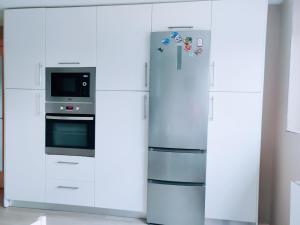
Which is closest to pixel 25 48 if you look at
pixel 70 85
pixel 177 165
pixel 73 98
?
pixel 70 85

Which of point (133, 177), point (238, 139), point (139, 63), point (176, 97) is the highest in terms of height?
point (139, 63)

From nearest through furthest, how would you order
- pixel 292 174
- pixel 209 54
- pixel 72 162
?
pixel 292 174 → pixel 209 54 → pixel 72 162

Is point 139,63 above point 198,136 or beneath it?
above

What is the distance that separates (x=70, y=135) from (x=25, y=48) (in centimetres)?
114

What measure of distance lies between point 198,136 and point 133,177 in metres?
0.83

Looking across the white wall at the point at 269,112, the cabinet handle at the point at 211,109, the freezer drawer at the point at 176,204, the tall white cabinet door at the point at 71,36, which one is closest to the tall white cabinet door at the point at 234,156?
the cabinet handle at the point at 211,109

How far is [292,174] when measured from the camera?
1946mm

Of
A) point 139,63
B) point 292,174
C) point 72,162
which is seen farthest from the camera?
point 72,162

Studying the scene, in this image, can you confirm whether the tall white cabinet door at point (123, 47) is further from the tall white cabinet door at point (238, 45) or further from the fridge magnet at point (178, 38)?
the tall white cabinet door at point (238, 45)

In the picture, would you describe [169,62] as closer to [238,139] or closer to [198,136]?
[198,136]

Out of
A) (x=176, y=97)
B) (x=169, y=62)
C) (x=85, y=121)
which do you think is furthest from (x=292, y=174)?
(x=85, y=121)

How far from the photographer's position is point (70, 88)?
2697 millimetres

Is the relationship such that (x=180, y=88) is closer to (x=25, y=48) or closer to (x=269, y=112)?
(x=269, y=112)

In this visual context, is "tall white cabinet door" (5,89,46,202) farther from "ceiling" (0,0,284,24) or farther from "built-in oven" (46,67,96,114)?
"ceiling" (0,0,284,24)
